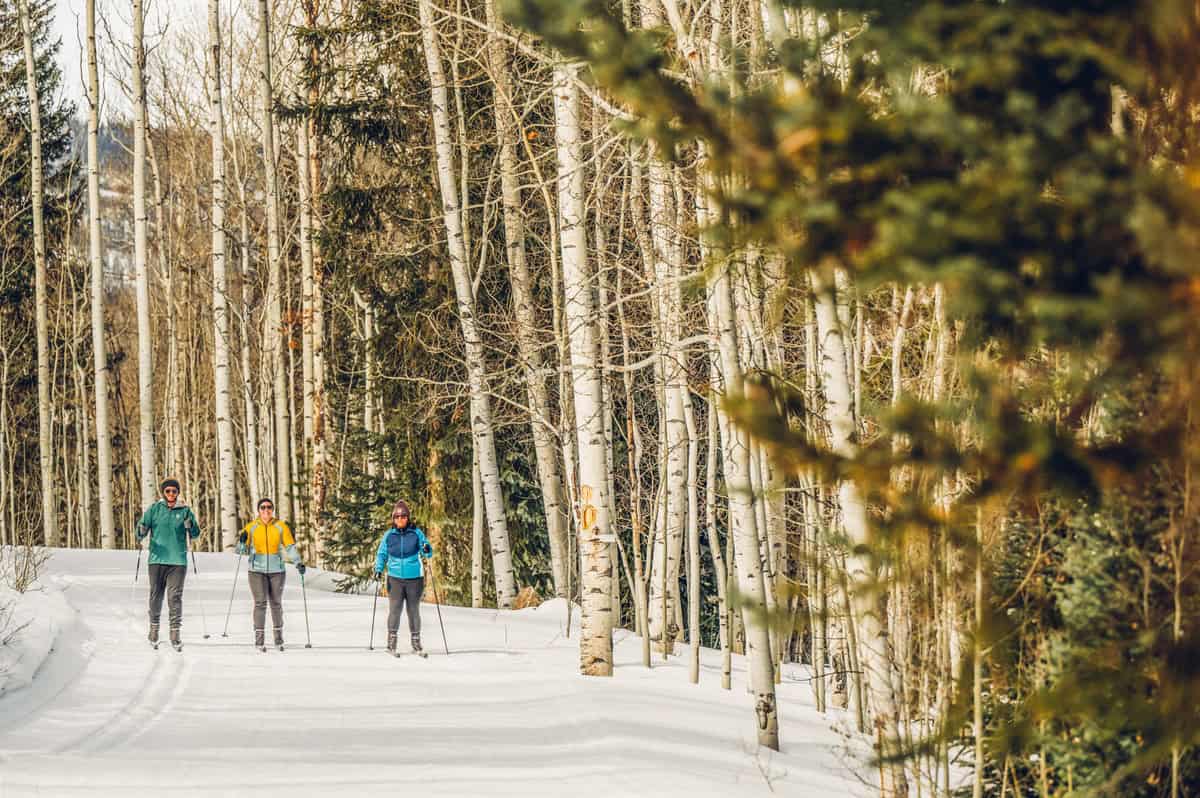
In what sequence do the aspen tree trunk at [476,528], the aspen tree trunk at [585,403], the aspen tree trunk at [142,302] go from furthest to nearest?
the aspen tree trunk at [142,302]
the aspen tree trunk at [476,528]
the aspen tree trunk at [585,403]

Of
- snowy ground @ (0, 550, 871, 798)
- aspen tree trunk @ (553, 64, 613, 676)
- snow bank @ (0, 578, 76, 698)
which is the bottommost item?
snowy ground @ (0, 550, 871, 798)

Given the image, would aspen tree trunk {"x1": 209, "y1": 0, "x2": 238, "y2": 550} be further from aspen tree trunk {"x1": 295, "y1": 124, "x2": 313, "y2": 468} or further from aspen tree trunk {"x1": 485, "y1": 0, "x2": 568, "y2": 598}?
aspen tree trunk {"x1": 485, "y1": 0, "x2": 568, "y2": 598}

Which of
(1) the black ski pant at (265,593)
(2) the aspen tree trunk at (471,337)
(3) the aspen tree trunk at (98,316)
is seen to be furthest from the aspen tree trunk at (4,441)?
(1) the black ski pant at (265,593)

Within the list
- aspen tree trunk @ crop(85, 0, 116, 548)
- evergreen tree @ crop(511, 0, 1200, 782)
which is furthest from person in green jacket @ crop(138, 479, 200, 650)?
evergreen tree @ crop(511, 0, 1200, 782)

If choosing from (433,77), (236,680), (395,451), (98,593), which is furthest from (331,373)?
(236,680)

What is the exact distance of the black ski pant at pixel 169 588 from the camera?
15.4 metres

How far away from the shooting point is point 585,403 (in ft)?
45.3

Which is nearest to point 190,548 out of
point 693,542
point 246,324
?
point 693,542

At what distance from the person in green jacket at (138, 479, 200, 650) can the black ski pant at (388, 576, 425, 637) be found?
2365 millimetres

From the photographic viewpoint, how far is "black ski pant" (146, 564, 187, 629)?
15398 millimetres

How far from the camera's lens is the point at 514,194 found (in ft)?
66.3

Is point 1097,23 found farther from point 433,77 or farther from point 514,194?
point 514,194

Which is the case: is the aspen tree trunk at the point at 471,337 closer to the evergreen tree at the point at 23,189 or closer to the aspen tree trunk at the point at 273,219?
the aspen tree trunk at the point at 273,219

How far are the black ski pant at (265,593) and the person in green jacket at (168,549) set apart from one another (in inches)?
33.5
